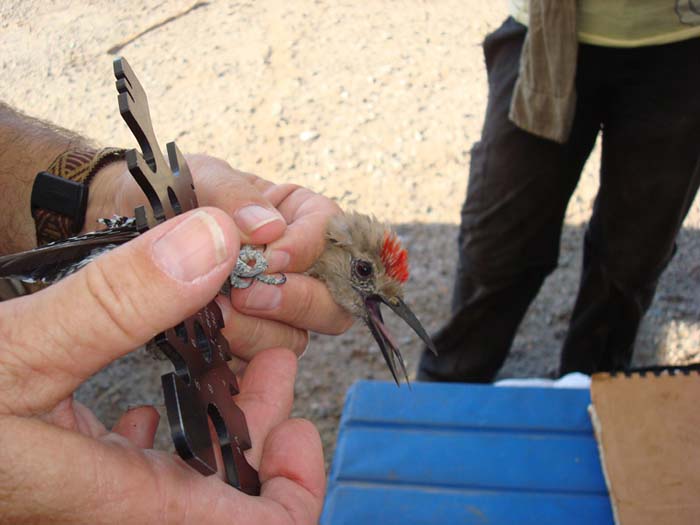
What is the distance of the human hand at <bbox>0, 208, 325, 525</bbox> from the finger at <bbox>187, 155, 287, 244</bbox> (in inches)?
25.9

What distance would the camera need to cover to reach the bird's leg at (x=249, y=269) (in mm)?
2178

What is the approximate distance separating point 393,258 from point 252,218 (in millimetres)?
755

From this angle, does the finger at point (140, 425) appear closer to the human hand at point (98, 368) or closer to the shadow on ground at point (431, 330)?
the human hand at point (98, 368)

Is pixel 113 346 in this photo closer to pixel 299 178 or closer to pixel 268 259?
pixel 268 259

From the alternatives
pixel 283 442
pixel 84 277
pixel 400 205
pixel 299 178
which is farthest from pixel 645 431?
pixel 299 178

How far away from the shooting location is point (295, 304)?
7.59 feet

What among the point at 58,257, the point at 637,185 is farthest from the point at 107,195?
the point at 637,185

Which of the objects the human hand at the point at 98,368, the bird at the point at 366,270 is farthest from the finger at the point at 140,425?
the bird at the point at 366,270

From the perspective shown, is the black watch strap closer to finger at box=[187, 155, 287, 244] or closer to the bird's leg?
finger at box=[187, 155, 287, 244]

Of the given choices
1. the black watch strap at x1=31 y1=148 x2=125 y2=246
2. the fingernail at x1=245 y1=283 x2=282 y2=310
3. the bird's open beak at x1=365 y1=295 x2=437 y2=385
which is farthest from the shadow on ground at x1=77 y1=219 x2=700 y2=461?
the black watch strap at x1=31 y1=148 x2=125 y2=246

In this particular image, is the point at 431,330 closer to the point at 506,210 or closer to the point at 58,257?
the point at 506,210

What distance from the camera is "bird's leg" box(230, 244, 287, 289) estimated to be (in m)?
2.18

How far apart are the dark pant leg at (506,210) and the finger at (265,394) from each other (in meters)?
1.77

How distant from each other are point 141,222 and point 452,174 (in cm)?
522
